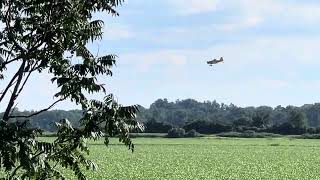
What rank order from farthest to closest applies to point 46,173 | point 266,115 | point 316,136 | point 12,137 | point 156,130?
1. point 266,115
2. point 156,130
3. point 316,136
4. point 46,173
5. point 12,137

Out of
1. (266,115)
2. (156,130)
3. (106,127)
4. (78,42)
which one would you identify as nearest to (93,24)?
(78,42)

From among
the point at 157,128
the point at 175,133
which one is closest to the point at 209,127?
the point at 157,128

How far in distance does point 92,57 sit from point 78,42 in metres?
0.27

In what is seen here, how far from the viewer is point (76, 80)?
24.2 feet

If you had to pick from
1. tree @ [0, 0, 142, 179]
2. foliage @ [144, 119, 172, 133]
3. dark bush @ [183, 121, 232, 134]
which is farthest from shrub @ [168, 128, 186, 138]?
tree @ [0, 0, 142, 179]

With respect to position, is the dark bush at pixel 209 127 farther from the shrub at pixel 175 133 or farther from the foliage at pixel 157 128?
the shrub at pixel 175 133

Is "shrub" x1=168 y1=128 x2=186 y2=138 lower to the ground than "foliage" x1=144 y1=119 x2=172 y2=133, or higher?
lower

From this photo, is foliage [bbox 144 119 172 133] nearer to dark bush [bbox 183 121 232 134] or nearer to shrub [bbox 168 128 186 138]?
dark bush [bbox 183 121 232 134]

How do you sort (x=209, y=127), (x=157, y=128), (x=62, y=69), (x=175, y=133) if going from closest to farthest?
1. (x=62, y=69)
2. (x=175, y=133)
3. (x=157, y=128)
4. (x=209, y=127)

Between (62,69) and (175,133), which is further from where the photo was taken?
(175,133)

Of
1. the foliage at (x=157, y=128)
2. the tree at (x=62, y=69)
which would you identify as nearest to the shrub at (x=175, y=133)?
the foliage at (x=157, y=128)

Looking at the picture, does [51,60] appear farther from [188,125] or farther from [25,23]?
[188,125]

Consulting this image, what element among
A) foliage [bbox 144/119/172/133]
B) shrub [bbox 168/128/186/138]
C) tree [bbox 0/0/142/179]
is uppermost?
foliage [bbox 144/119/172/133]

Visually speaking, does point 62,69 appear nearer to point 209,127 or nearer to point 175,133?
point 175,133
